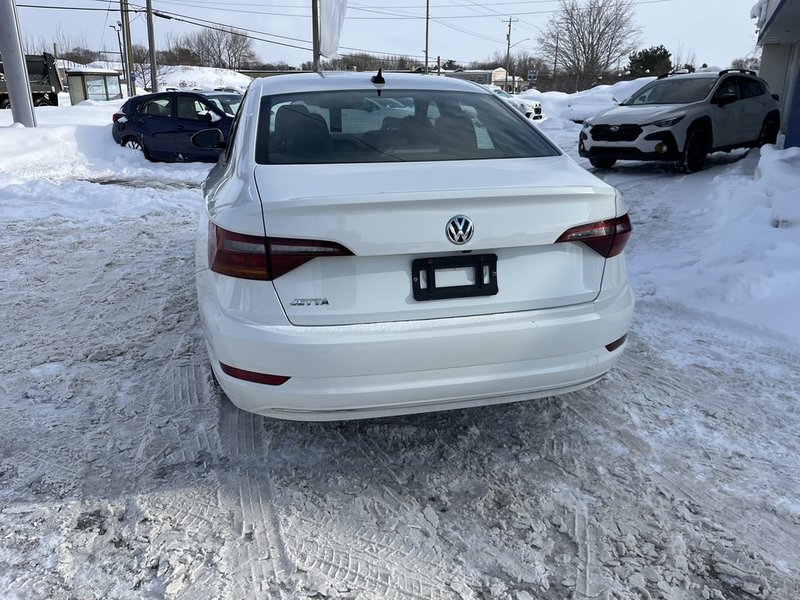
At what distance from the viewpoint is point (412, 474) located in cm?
273

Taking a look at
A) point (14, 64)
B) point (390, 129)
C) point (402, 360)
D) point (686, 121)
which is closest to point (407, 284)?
point (402, 360)

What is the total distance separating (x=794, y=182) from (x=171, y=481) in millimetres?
6039

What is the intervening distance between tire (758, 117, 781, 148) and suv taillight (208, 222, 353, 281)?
1162cm

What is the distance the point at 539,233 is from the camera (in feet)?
7.94

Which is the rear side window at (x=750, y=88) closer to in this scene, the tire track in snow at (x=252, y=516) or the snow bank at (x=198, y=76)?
the tire track in snow at (x=252, y=516)

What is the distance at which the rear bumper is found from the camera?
2.29 metres

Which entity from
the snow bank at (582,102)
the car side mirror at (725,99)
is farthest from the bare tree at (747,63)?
the car side mirror at (725,99)

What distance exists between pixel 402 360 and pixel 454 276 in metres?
0.37

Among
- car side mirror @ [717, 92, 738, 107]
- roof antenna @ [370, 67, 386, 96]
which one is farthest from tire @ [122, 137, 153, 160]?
roof antenna @ [370, 67, 386, 96]

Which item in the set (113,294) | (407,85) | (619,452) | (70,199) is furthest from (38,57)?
(619,452)

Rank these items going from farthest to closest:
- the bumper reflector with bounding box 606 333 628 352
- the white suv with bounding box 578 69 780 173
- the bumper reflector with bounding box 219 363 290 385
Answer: the white suv with bounding box 578 69 780 173, the bumper reflector with bounding box 606 333 628 352, the bumper reflector with bounding box 219 363 290 385

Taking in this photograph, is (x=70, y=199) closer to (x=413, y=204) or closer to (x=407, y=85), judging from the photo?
(x=407, y=85)

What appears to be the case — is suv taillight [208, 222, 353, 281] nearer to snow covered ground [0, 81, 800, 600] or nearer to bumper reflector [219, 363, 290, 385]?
bumper reflector [219, 363, 290, 385]

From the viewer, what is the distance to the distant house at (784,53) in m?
9.18
